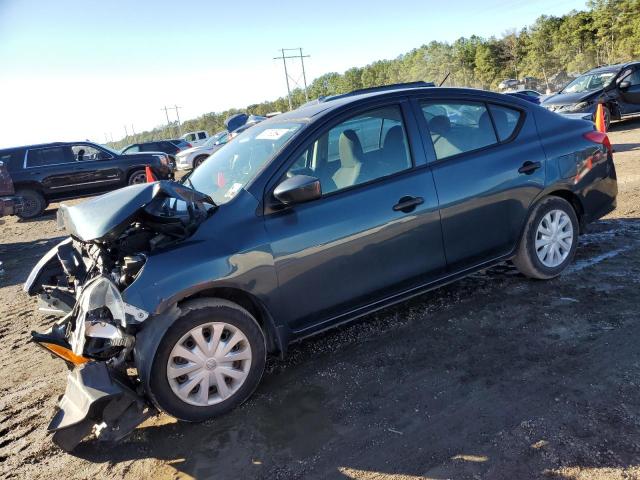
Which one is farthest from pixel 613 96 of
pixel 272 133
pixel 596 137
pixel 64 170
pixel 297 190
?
pixel 64 170

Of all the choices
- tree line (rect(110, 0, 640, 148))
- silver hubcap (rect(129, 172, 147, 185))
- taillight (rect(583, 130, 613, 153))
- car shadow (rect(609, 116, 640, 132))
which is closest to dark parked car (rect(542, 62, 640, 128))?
car shadow (rect(609, 116, 640, 132))

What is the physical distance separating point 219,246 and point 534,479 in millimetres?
2067

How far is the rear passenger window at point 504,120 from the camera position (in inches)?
165

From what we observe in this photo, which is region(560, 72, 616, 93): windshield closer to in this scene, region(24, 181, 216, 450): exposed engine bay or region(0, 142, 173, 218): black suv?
region(0, 142, 173, 218): black suv

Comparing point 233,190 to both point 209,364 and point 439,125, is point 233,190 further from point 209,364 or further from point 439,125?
point 439,125

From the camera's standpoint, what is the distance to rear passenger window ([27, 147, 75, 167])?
13391 mm

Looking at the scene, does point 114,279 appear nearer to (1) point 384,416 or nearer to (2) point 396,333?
(1) point 384,416

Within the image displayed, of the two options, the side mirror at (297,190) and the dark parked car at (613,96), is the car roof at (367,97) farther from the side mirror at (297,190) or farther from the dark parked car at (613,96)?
the dark parked car at (613,96)

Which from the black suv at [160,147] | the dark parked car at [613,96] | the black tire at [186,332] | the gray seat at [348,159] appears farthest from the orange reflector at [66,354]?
the black suv at [160,147]

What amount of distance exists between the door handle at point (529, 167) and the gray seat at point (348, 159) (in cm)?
142

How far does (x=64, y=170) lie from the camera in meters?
13.6

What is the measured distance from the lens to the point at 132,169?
47.4 feet

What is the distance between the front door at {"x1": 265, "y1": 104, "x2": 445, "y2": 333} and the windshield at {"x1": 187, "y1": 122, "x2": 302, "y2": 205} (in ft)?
0.83

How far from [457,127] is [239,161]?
5.78 feet
